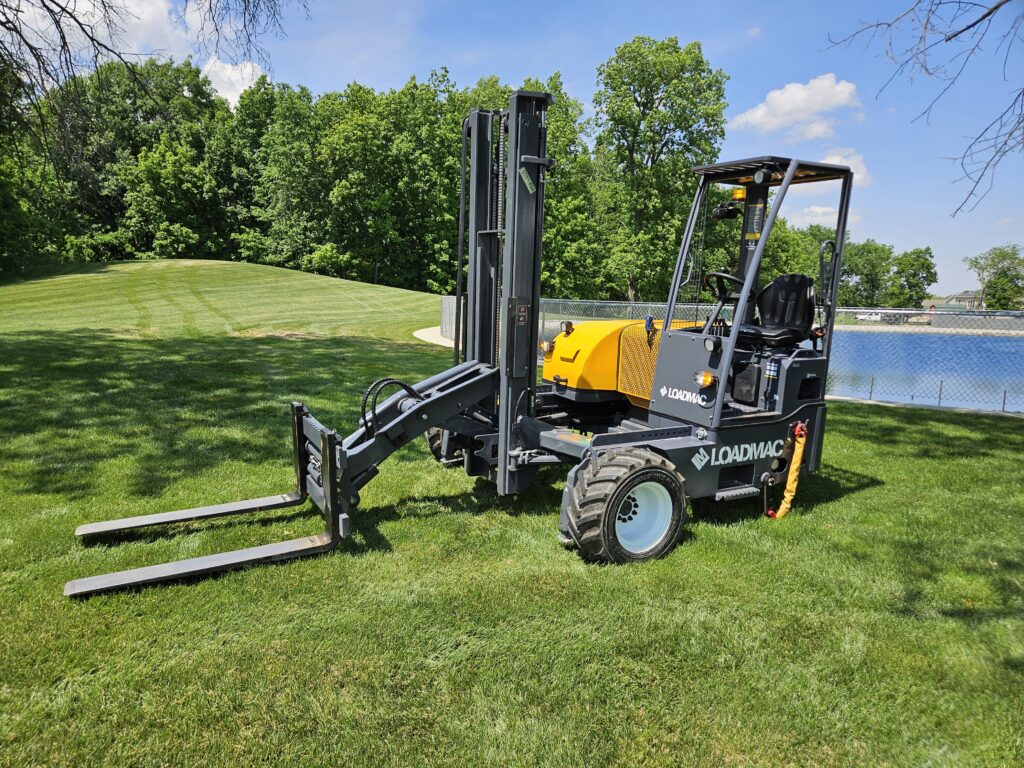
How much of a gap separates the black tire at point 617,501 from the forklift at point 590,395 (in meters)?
0.01

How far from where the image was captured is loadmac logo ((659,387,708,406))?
5.32m

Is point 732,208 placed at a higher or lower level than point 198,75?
lower

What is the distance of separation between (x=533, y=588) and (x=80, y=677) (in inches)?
97.2

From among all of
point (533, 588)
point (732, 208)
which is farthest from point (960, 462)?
point (533, 588)

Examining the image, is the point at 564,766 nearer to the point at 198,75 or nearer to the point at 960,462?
the point at 960,462

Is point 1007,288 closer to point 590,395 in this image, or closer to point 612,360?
point 612,360

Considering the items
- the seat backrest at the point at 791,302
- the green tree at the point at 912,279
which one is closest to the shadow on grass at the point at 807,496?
the seat backrest at the point at 791,302

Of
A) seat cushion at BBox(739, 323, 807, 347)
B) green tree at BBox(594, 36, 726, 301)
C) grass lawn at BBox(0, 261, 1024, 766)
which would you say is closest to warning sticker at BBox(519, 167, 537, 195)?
seat cushion at BBox(739, 323, 807, 347)

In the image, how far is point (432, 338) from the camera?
19984mm

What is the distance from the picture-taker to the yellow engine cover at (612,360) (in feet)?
19.5

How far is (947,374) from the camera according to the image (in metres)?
13.0

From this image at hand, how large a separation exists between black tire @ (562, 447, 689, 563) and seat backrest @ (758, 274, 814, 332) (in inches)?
72.7

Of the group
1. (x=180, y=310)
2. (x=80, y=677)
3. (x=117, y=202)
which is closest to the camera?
(x=80, y=677)

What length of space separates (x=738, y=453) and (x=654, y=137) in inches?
1175
